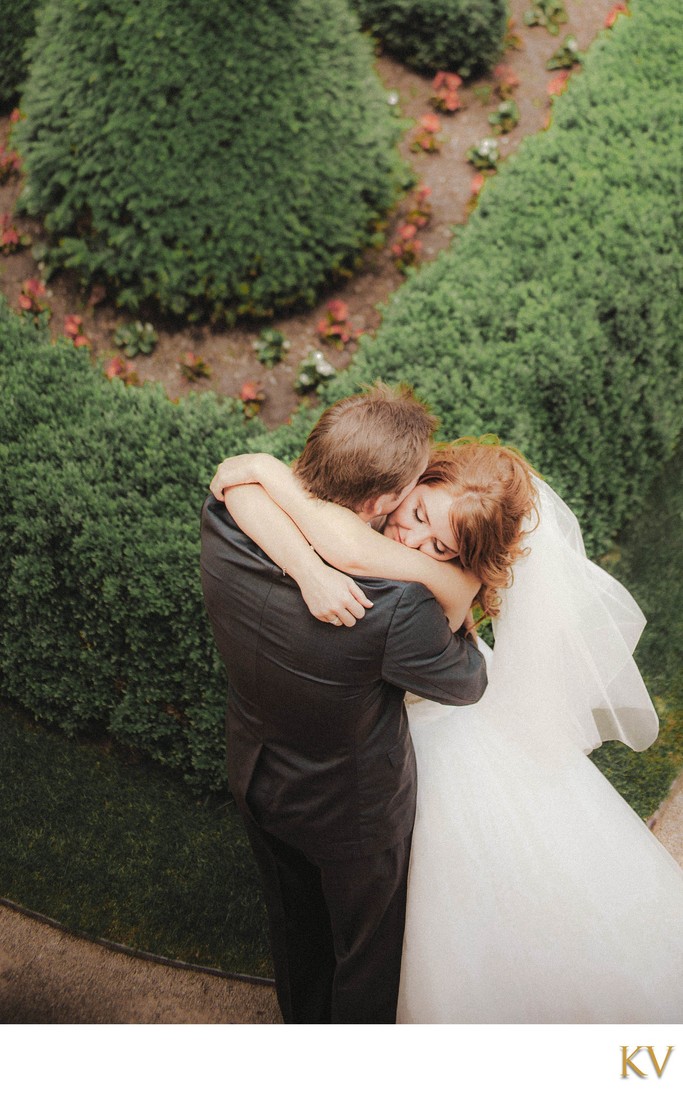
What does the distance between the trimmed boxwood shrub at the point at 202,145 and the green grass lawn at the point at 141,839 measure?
3.12 m

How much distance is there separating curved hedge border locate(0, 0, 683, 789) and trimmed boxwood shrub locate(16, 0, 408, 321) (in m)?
1.03

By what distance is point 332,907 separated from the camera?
2.49 m

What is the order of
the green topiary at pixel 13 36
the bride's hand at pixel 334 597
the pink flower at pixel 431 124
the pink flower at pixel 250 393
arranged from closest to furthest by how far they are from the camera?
1. the bride's hand at pixel 334 597
2. the pink flower at pixel 250 393
3. the green topiary at pixel 13 36
4. the pink flower at pixel 431 124

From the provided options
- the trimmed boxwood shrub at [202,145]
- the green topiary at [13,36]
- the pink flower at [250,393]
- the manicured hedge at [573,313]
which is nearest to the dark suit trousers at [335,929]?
the manicured hedge at [573,313]

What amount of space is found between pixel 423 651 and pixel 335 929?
1.11 metres

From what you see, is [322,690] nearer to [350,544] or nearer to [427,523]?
[350,544]

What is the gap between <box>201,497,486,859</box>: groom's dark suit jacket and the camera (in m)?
1.96

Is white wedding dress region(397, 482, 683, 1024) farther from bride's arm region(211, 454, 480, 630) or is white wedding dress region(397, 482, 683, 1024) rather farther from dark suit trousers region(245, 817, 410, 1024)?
bride's arm region(211, 454, 480, 630)

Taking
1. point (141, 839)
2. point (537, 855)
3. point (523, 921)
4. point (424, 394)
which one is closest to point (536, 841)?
point (537, 855)

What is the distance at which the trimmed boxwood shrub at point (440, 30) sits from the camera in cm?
684

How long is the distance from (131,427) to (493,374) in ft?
6.26

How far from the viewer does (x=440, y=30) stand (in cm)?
693

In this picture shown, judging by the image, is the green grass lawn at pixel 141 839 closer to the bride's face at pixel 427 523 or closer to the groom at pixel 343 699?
the groom at pixel 343 699
